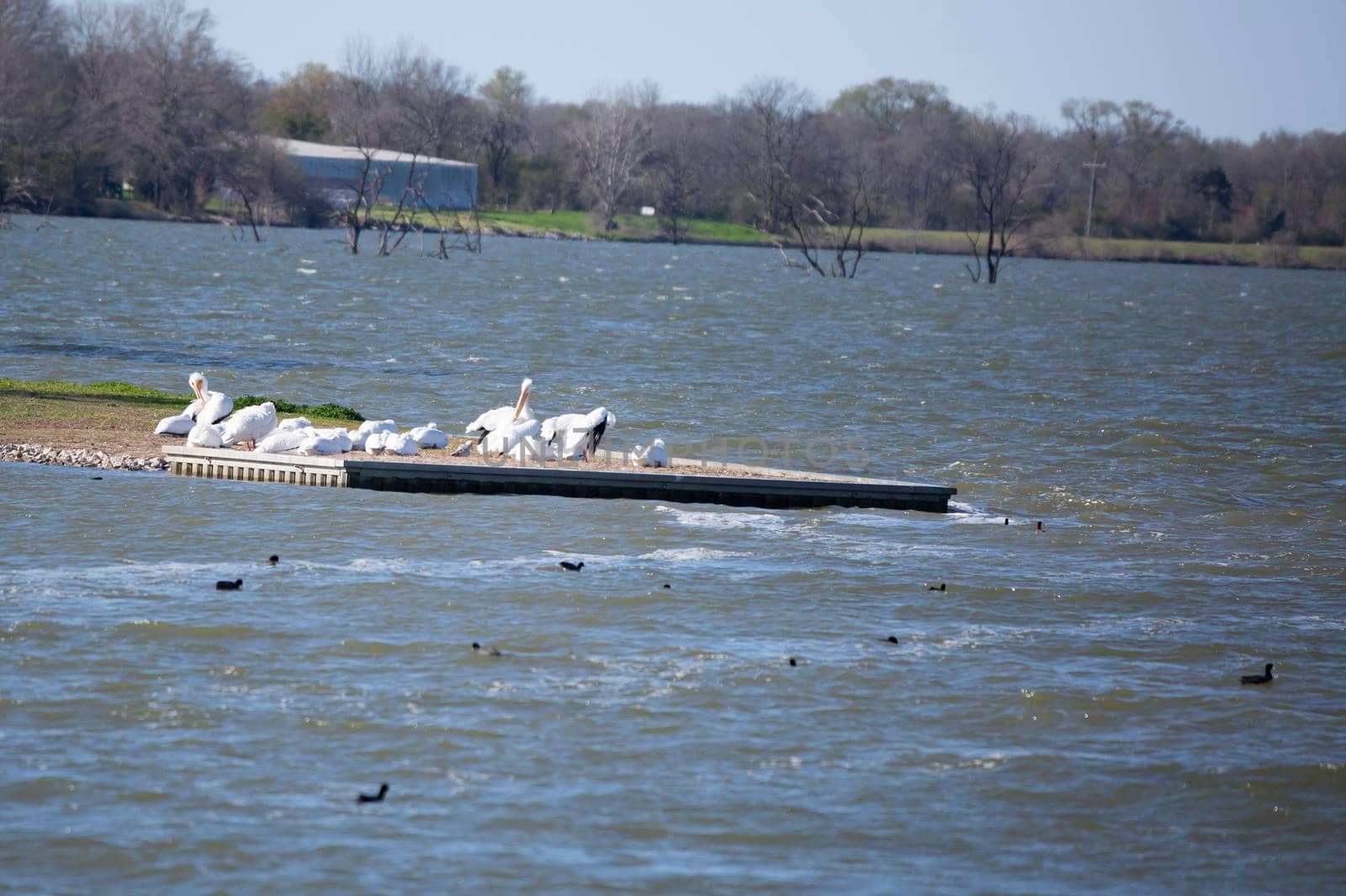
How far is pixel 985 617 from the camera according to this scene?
13.6 m

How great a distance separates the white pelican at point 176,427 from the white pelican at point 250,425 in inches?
55.2

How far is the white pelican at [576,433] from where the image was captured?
727 inches

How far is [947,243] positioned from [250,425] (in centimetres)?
11378

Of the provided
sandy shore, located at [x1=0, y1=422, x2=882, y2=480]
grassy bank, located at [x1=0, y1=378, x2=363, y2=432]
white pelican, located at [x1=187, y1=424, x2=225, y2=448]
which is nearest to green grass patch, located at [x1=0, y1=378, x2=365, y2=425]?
grassy bank, located at [x1=0, y1=378, x2=363, y2=432]

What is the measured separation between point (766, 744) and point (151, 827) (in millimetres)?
3741

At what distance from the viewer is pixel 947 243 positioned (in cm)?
12794

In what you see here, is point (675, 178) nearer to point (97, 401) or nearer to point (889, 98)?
point (889, 98)

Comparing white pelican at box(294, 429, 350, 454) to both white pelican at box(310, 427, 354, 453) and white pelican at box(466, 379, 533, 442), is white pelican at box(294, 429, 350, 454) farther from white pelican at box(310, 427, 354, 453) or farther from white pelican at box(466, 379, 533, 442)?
white pelican at box(466, 379, 533, 442)

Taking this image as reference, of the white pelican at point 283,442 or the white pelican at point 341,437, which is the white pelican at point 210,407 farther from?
the white pelican at point 341,437

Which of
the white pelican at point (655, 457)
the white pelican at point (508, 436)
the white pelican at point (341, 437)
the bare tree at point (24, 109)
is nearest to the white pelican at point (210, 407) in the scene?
the white pelican at point (341, 437)

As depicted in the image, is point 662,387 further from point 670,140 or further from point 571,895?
Result: point 670,140

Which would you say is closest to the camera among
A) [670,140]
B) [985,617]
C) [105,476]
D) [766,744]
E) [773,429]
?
[766,744]

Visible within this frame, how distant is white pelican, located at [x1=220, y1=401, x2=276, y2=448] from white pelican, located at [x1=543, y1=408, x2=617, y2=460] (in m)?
3.19

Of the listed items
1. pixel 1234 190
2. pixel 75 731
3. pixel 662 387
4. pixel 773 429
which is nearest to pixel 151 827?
pixel 75 731
